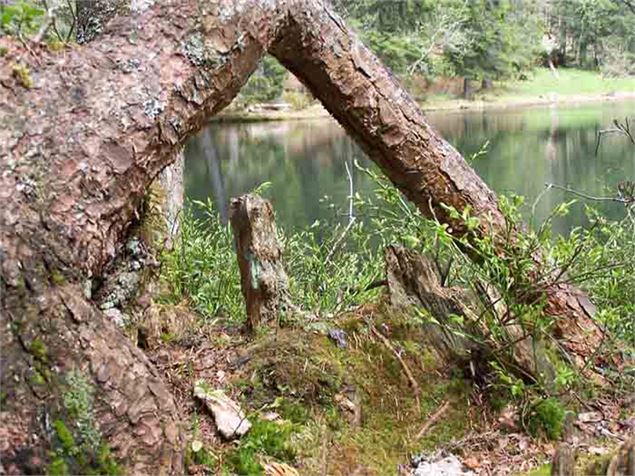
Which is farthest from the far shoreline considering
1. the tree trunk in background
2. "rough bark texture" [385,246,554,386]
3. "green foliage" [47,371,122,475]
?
"green foliage" [47,371,122,475]

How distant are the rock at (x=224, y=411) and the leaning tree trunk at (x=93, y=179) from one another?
0.26 m

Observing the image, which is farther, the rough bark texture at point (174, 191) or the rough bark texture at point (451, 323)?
the rough bark texture at point (174, 191)

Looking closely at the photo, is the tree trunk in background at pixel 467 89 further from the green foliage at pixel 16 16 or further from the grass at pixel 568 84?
the green foliage at pixel 16 16

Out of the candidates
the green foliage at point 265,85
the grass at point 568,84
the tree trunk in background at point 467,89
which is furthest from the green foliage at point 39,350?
the grass at point 568,84

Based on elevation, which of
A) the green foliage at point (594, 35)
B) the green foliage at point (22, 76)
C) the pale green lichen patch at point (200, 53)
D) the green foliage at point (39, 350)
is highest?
the green foliage at point (594, 35)

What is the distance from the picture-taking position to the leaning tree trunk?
1412 mm

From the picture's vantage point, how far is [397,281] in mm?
2414

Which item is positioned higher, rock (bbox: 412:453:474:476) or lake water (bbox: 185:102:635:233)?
rock (bbox: 412:453:474:476)

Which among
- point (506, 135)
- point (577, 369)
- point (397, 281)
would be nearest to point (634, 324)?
point (577, 369)

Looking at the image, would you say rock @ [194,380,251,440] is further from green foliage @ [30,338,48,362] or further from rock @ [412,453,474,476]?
green foliage @ [30,338,48,362]

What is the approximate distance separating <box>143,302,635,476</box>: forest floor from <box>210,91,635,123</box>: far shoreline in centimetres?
2062

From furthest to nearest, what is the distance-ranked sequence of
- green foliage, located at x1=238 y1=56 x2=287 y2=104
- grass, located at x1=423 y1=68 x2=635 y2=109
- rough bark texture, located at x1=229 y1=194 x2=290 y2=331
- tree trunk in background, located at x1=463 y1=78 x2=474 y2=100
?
tree trunk in background, located at x1=463 y1=78 x2=474 y2=100 → grass, located at x1=423 y1=68 x2=635 y2=109 → green foliage, located at x1=238 y1=56 x2=287 y2=104 → rough bark texture, located at x1=229 y1=194 x2=290 y2=331

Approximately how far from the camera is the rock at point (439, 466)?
1940 mm

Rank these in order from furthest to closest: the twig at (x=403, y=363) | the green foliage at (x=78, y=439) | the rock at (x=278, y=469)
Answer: the twig at (x=403, y=363) < the rock at (x=278, y=469) < the green foliage at (x=78, y=439)
